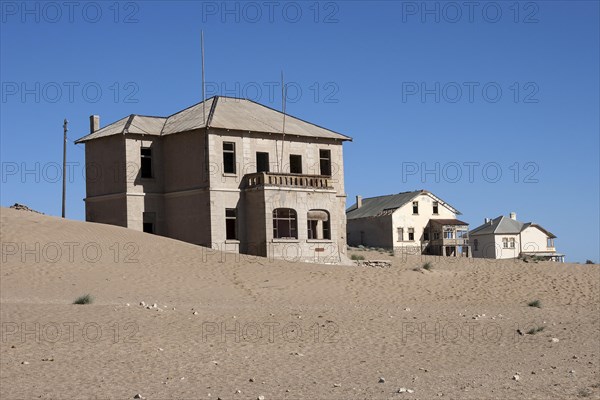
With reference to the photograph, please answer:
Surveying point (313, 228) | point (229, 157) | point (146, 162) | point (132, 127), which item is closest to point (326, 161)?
point (313, 228)

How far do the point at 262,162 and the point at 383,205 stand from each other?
115 feet

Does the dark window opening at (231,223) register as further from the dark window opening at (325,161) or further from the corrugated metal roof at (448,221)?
the corrugated metal roof at (448,221)

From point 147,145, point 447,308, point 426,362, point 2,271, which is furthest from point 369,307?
point 147,145

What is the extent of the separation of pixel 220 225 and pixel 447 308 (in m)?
12.8

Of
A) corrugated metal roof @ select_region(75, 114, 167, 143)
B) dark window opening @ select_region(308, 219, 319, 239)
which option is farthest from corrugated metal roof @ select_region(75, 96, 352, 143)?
dark window opening @ select_region(308, 219, 319, 239)

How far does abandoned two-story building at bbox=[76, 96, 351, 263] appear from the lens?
1465 inches

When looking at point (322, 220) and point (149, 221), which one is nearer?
point (149, 221)

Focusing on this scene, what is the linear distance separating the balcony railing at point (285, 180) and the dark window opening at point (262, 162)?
1.70 meters

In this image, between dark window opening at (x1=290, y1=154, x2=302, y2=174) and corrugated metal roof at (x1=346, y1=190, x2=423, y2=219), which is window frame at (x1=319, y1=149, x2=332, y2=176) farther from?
corrugated metal roof at (x1=346, y1=190, x2=423, y2=219)

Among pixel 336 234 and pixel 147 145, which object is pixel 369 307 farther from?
pixel 147 145

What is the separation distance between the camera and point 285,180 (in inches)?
1474

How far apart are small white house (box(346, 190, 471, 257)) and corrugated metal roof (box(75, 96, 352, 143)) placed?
2747cm

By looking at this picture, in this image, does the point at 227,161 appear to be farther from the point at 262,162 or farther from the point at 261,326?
the point at 261,326

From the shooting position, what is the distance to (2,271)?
87.8 ft
